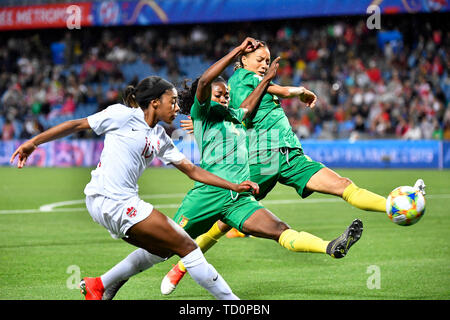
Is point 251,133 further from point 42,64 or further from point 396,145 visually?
point 42,64

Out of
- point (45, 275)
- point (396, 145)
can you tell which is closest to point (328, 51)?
point (396, 145)

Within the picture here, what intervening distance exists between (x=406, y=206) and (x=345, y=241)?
3.55 feet

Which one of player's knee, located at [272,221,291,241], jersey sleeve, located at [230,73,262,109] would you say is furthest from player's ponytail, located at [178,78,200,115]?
player's knee, located at [272,221,291,241]

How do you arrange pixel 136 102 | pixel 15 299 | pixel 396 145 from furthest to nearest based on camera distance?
pixel 396 145 < pixel 15 299 < pixel 136 102

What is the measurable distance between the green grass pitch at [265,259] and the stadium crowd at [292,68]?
38.0ft

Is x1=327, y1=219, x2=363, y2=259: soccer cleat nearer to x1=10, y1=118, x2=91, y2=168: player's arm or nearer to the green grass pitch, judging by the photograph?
the green grass pitch

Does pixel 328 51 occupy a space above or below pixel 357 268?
above

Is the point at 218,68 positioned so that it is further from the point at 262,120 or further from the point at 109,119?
the point at 262,120

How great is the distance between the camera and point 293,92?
736 cm

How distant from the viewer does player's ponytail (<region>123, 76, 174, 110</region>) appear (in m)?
5.66

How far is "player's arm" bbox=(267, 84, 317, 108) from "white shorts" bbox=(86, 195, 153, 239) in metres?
2.48

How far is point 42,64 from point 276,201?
900 inches
